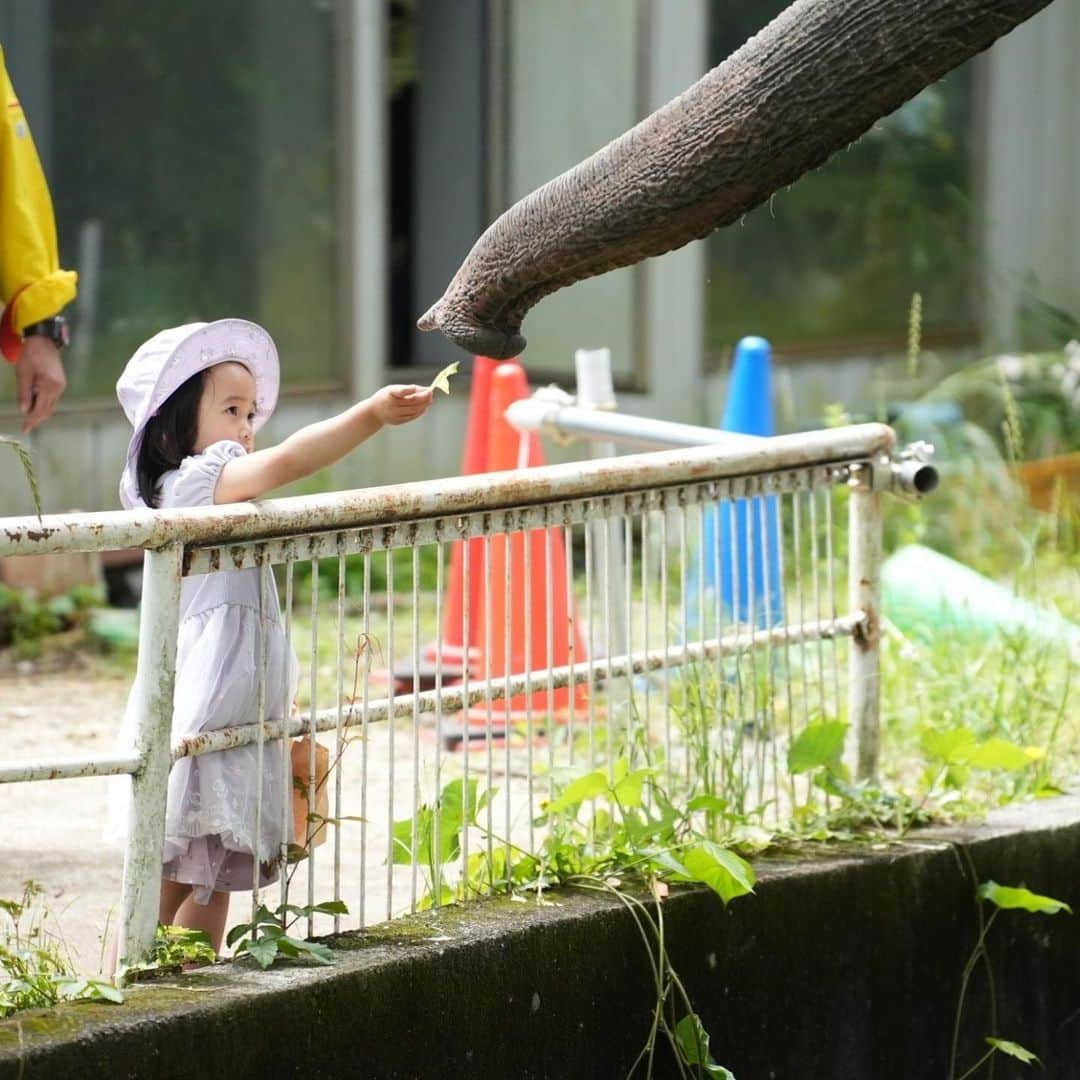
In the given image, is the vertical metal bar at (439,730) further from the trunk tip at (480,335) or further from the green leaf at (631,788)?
the trunk tip at (480,335)

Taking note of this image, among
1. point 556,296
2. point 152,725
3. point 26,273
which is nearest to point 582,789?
point 152,725

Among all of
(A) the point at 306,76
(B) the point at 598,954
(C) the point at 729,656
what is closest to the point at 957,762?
(C) the point at 729,656

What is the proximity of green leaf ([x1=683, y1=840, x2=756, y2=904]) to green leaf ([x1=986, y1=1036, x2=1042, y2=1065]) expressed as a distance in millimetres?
829

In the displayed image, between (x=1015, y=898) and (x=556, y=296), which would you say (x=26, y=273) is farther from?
(x=556, y=296)

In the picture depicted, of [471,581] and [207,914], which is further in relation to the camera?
[471,581]

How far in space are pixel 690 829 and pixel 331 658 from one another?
3620 mm

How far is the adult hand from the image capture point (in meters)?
4.73

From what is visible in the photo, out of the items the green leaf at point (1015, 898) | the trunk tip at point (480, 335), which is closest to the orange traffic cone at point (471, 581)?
the green leaf at point (1015, 898)

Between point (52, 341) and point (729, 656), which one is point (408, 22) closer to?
point (52, 341)

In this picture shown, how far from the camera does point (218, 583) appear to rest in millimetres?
3609

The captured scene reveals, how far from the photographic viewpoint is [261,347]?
3.77 m

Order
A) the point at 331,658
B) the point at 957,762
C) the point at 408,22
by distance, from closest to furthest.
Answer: the point at 957,762 → the point at 331,658 → the point at 408,22

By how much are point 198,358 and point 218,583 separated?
40 centimetres

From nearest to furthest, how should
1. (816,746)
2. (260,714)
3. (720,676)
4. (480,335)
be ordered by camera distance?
(480,335)
(260,714)
(720,676)
(816,746)
